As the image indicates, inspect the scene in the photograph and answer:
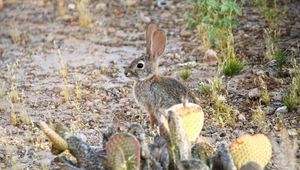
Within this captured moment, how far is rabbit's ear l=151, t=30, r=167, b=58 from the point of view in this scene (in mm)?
7770

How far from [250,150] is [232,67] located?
3305 millimetres

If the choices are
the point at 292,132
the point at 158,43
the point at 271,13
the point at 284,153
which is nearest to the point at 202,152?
the point at 284,153

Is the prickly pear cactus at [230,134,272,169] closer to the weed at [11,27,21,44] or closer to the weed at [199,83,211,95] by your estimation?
the weed at [199,83,211,95]

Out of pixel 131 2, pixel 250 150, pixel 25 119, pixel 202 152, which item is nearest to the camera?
pixel 250 150

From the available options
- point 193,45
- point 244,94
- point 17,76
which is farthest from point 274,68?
point 17,76

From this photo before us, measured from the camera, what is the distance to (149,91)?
7754 millimetres

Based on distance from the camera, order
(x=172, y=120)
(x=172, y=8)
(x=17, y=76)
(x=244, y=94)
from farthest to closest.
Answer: (x=172, y=8) → (x=17, y=76) → (x=244, y=94) → (x=172, y=120)

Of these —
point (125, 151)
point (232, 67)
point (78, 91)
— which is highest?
point (125, 151)

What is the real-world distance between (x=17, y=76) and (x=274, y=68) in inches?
117

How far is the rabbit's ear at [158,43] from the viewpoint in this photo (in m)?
7.77

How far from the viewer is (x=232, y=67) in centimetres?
881

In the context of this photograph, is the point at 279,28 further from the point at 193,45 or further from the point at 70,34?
the point at 70,34

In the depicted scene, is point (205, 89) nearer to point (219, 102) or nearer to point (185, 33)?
point (219, 102)

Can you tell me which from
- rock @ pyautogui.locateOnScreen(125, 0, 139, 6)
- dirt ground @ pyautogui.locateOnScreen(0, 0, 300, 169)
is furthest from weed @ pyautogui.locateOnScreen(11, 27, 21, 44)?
rock @ pyautogui.locateOnScreen(125, 0, 139, 6)
